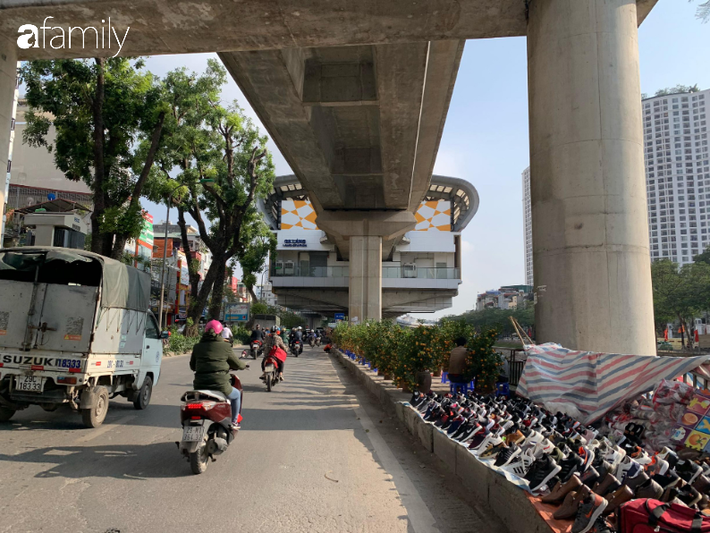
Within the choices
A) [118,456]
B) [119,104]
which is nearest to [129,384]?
[118,456]

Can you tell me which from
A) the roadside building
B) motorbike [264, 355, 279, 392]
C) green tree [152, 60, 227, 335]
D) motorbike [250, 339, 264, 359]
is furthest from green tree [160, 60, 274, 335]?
the roadside building

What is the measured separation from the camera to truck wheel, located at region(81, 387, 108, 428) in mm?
7117

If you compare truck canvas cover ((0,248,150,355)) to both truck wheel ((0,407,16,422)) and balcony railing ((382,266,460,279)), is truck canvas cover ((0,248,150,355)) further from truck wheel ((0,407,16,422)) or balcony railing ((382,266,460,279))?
balcony railing ((382,266,460,279))

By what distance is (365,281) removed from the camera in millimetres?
35125

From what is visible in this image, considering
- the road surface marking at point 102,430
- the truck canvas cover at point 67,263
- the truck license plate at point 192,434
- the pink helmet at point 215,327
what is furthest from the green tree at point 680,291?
the truck license plate at point 192,434

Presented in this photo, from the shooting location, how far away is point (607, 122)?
26.9ft

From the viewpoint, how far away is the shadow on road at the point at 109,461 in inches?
199

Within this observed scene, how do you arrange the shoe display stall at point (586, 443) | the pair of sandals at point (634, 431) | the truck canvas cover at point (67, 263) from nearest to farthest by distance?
the shoe display stall at point (586, 443) → the pair of sandals at point (634, 431) → the truck canvas cover at point (67, 263)

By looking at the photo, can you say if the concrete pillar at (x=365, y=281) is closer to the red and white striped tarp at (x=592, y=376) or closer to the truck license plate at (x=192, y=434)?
the red and white striped tarp at (x=592, y=376)

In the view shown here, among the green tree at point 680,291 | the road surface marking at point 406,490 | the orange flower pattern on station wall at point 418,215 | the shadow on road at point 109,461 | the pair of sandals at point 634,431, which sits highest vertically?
the orange flower pattern on station wall at point 418,215

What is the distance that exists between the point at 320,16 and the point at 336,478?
821 cm

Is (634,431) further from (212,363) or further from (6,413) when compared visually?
(6,413)

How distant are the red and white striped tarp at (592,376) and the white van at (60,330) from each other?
576 centimetres

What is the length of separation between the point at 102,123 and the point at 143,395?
1253cm
